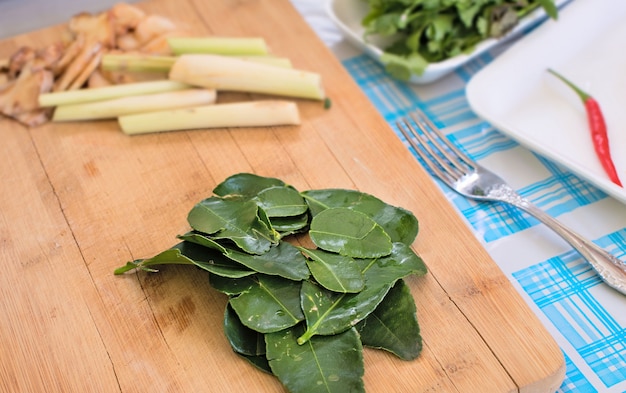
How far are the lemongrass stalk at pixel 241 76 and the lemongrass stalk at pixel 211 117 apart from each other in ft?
0.29

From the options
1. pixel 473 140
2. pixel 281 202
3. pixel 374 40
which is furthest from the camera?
pixel 374 40

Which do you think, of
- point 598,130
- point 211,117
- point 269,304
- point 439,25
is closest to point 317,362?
point 269,304

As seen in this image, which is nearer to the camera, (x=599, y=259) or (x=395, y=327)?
(x=395, y=327)

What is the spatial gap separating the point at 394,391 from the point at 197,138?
36.8 inches

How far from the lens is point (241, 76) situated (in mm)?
2039

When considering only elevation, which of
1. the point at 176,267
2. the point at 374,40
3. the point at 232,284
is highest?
the point at 374,40

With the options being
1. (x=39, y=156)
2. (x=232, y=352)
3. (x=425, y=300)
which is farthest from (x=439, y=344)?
(x=39, y=156)

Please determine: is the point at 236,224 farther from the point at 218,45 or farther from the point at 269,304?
the point at 218,45

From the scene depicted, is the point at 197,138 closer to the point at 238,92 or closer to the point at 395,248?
the point at 238,92

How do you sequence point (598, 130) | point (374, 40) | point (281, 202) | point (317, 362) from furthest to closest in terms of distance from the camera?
point (374, 40)
point (598, 130)
point (281, 202)
point (317, 362)

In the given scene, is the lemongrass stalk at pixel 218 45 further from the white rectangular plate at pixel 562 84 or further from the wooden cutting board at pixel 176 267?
the white rectangular plate at pixel 562 84

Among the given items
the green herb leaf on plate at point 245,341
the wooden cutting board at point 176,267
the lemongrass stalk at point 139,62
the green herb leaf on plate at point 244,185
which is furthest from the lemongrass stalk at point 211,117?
the green herb leaf on plate at point 245,341

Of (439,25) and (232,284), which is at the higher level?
(439,25)

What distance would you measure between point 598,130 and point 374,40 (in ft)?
2.56
